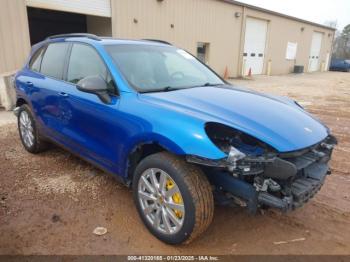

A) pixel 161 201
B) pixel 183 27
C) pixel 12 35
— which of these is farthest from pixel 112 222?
pixel 183 27

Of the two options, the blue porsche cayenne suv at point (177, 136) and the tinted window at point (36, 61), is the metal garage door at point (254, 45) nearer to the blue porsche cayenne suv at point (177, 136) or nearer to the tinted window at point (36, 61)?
the tinted window at point (36, 61)

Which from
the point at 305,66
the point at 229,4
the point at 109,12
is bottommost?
the point at 305,66

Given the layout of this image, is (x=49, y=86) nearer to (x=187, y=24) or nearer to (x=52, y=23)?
(x=187, y=24)

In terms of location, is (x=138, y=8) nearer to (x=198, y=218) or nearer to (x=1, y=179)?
(x=1, y=179)

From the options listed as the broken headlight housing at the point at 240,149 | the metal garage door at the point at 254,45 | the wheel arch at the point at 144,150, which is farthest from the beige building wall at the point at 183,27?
the broken headlight housing at the point at 240,149

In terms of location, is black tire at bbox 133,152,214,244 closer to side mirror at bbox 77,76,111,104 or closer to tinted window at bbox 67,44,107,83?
side mirror at bbox 77,76,111,104

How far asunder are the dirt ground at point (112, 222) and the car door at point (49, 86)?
70 cm

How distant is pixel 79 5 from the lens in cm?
1091

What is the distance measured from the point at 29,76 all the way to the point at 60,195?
6.55 ft

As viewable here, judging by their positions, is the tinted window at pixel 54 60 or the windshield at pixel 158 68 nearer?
the windshield at pixel 158 68

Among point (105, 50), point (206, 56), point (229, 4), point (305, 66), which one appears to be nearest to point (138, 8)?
point (206, 56)

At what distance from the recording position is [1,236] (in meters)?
2.84

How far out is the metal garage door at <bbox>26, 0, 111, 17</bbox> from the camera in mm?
9750

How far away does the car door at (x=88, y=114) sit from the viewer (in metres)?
3.05
